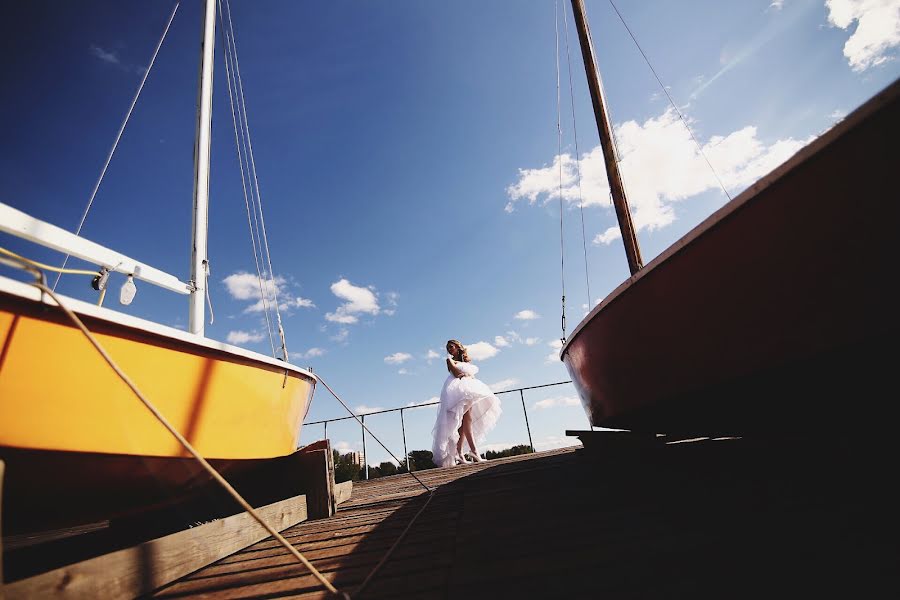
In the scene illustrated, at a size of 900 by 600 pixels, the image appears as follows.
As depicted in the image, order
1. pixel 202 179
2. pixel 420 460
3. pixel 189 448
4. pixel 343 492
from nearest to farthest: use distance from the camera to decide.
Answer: pixel 189 448
pixel 343 492
pixel 202 179
pixel 420 460

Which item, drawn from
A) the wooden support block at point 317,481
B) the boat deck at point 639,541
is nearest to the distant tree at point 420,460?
the wooden support block at point 317,481

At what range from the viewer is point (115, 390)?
5.21 feet

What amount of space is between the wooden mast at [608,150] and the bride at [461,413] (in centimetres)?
266

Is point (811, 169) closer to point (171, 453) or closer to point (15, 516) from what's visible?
point (171, 453)

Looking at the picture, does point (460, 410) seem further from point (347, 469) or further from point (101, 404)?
point (347, 469)

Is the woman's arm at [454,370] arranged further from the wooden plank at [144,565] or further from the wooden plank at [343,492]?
the wooden plank at [144,565]

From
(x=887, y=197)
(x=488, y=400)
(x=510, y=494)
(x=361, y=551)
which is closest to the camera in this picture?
(x=887, y=197)

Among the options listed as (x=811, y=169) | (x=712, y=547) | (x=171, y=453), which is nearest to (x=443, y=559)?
(x=712, y=547)

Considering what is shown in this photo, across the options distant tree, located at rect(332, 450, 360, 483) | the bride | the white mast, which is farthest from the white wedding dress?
distant tree, located at rect(332, 450, 360, 483)

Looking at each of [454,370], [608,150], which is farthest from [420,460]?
[608,150]

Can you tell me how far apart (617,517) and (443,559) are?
2.50ft

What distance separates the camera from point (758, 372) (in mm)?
1868

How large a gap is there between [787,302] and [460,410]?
4397mm

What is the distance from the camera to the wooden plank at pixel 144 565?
43.2 inches
